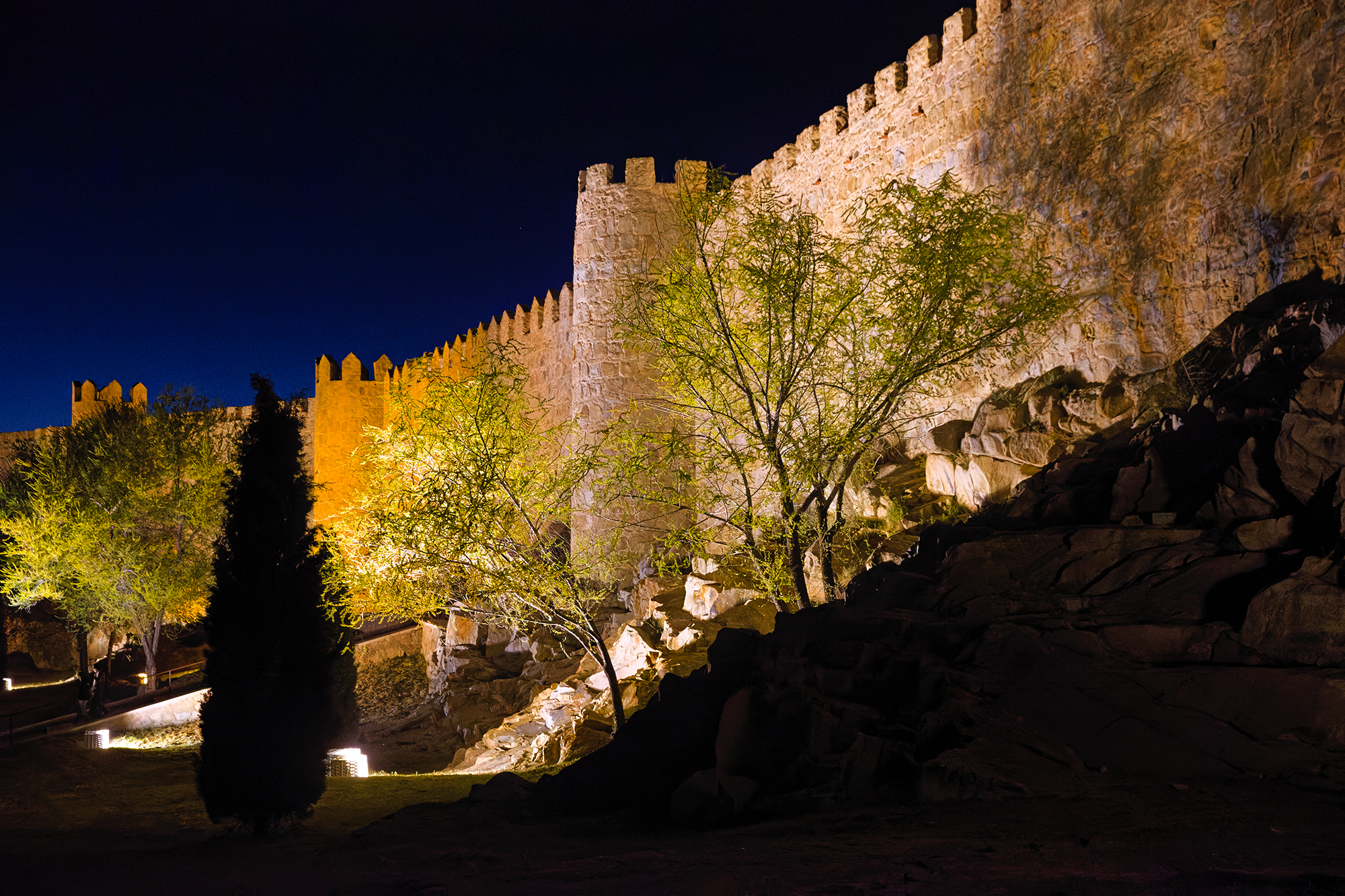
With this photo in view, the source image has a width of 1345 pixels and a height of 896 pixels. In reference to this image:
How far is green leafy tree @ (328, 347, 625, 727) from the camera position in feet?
35.9

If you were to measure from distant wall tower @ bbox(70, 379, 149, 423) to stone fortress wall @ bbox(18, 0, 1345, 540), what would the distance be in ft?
74.5

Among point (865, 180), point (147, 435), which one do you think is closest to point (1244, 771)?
point (865, 180)

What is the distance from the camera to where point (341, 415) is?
1225 inches

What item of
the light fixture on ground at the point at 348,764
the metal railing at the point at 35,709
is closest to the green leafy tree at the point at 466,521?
the light fixture on ground at the point at 348,764

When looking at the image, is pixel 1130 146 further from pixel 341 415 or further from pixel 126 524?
pixel 341 415

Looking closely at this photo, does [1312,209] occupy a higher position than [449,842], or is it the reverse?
[1312,209]

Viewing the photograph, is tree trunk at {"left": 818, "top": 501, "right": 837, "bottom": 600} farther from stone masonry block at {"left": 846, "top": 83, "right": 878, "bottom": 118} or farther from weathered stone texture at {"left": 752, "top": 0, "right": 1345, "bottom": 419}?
stone masonry block at {"left": 846, "top": 83, "right": 878, "bottom": 118}

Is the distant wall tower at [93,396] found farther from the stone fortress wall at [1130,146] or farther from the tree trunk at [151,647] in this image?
the stone fortress wall at [1130,146]

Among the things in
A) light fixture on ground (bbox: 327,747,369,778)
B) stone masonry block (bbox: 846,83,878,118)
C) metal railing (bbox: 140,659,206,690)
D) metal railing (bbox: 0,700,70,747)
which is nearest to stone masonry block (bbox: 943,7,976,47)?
stone masonry block (bbox: 846,83,878,118)

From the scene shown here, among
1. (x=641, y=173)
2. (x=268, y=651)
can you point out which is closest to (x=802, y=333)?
(x=268, y=651)

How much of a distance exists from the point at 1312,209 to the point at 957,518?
5218 mm

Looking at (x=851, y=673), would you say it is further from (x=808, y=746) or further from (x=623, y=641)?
(x=623, y=641)

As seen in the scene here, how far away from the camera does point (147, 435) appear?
938 inches

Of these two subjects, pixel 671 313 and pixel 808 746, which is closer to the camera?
pixel 808 746
